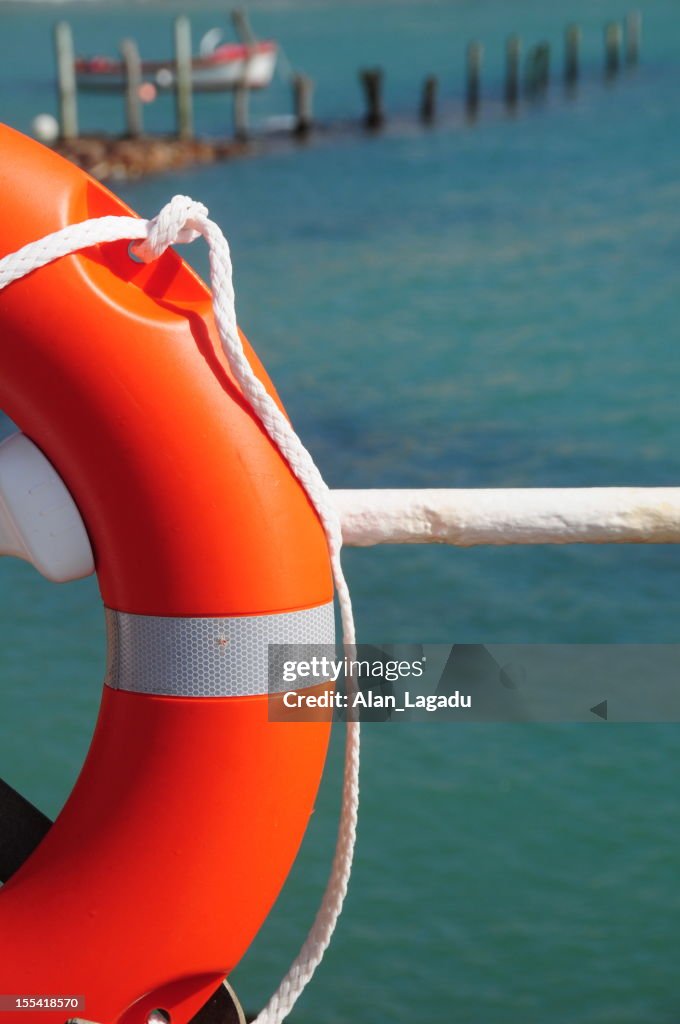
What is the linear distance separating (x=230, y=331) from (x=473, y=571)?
4230mm

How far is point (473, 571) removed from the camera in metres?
5.40

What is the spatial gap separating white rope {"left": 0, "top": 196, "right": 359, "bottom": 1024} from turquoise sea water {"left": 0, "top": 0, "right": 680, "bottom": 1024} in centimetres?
120

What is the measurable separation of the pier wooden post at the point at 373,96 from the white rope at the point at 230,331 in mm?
21581

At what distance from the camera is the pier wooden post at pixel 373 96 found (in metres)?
21.9

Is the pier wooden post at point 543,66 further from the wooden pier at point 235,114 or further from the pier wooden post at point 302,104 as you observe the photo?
the pier wooden post at point 302,104

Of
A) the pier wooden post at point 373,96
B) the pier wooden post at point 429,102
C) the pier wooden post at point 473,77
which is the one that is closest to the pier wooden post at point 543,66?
the pier wooden post at point 473,77

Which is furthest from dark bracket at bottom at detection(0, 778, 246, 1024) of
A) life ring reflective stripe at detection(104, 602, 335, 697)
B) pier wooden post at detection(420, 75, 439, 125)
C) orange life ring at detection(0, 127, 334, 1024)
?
pier wooden post at detection(420, 75, 439, 125)

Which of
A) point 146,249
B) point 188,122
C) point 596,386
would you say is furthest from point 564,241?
point 146,249

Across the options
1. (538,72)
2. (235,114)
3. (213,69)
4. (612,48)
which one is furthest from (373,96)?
(612,48)

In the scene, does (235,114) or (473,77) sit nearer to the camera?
(235,114)

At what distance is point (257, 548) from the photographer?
1245mm

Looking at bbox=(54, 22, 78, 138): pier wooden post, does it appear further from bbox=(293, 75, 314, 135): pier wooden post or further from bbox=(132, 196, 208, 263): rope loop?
bbox=(132, 196, 208, 263): rope loop

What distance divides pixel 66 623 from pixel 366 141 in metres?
17.0

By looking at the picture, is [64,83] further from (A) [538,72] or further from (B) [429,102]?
(A) [538,72]
